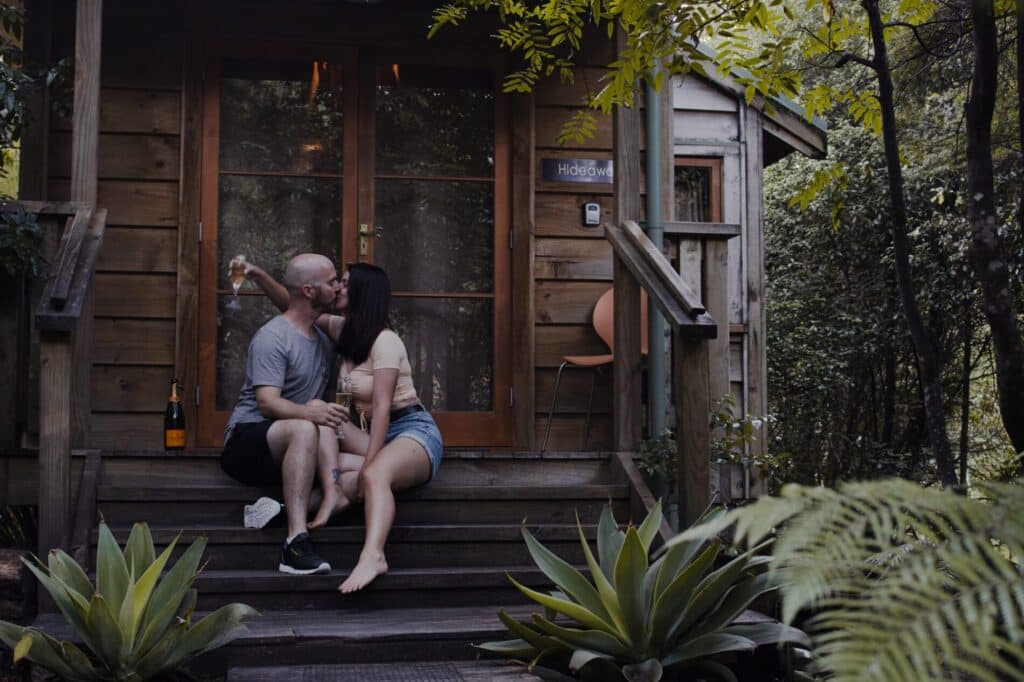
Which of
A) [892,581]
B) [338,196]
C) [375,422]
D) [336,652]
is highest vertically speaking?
[338,196]

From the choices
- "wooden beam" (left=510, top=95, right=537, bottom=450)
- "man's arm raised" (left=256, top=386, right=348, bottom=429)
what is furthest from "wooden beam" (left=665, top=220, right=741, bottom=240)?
"man's arm raised" (left=256, top=386, right=348, bottom=429)

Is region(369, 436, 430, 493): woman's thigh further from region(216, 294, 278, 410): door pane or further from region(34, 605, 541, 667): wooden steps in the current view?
region(216, 294, 278, 410): door pane

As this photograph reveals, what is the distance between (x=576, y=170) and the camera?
6.06 m

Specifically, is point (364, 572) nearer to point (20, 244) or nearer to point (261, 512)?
point (261, 512)

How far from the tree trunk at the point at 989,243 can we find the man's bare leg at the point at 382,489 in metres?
1.96

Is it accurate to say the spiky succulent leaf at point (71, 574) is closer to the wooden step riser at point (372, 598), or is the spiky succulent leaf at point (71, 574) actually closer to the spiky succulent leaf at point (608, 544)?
the wooden step riser at point (372, 598)

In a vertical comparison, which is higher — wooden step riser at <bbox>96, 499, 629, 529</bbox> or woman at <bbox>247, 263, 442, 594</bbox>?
woman at <bbox>247, 263, 442, 594</bbox>

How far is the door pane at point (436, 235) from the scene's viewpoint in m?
5.93

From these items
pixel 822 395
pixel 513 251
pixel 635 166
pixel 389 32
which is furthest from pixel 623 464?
pixel 822 395

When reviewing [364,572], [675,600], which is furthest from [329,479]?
[675,600]

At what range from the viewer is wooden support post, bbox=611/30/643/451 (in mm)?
4766

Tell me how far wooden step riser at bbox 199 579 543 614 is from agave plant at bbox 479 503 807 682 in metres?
0.84

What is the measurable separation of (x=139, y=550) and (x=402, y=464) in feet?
3.79

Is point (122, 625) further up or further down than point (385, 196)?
further down
